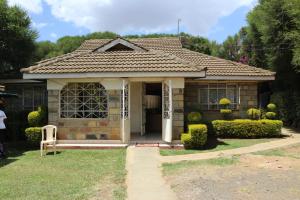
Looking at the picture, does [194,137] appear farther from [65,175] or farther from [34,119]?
[34,119]

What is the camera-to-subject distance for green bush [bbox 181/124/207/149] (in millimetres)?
14164

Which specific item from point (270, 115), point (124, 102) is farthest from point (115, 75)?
point (270, 115)

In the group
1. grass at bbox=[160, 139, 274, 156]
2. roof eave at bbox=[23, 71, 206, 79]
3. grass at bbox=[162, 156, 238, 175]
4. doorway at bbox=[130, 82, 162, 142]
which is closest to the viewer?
grass at bbox=[162, 156, 238, 175]

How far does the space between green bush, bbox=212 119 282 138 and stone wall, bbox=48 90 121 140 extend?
4781 millimetres

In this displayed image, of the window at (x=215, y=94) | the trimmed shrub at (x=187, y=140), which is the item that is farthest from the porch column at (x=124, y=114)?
the window at (x=215, y=94)

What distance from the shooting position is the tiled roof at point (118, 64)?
14.7 m

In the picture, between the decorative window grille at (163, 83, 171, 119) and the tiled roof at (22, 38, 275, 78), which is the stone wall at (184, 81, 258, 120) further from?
the decorative window grille at (163, 83, 171, 119)

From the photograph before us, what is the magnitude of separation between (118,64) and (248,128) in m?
6.26

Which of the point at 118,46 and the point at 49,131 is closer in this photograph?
the point at 49,131

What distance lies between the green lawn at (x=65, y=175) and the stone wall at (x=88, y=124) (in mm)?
1083

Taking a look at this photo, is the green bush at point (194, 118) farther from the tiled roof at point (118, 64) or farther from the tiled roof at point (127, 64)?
the tiled roof at point (118, 64)

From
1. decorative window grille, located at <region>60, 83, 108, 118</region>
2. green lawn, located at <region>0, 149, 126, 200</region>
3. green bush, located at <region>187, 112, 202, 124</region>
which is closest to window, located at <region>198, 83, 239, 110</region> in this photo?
green bush, located at <region>187, 112, 202, 124</region>

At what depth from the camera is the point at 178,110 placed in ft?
49.0

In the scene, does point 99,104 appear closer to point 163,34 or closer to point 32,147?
point 32,147
